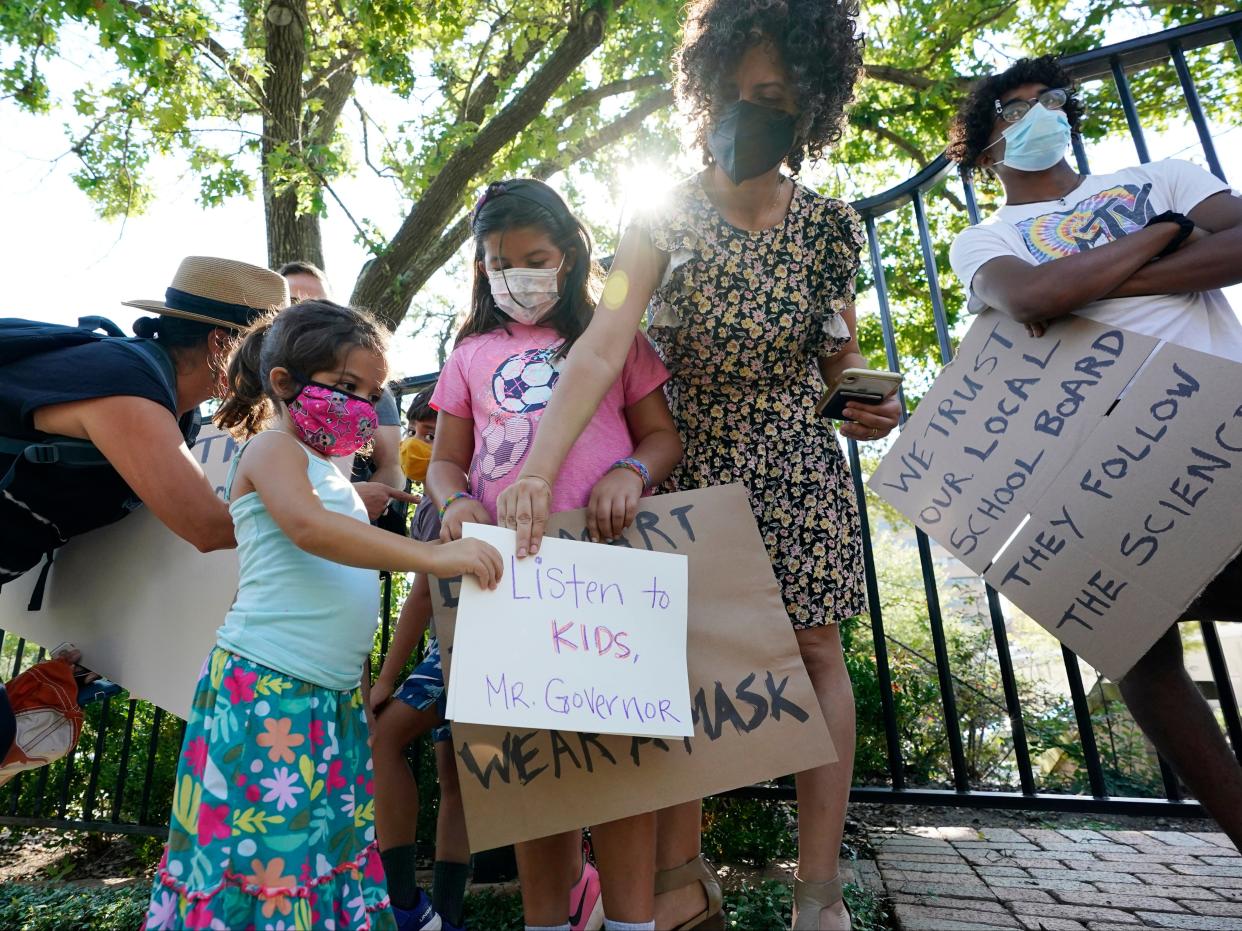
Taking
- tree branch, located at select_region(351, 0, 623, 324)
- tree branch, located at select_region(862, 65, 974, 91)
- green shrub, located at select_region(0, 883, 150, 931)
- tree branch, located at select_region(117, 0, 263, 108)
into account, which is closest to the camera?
green shrub, located at select_region(0, 883, 150, 931)

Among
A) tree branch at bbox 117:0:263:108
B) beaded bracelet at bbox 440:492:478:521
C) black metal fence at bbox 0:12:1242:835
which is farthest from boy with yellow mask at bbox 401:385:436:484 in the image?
tree branch at bbox 117:0:263:108

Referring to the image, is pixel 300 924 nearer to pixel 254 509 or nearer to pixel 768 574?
pixel 254 509

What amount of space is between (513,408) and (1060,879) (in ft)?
7.35

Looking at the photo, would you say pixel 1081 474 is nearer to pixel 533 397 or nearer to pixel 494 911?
pixel 533 397

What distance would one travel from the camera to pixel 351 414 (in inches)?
70.8

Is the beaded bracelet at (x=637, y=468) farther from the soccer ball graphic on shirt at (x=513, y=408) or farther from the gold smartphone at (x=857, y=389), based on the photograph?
the gold smartphone at (x=857, y=389)

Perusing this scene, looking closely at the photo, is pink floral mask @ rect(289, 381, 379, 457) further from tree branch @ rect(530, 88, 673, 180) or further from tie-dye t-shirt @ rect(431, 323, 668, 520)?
tree branch @ rect(530, 88, 673, 180)

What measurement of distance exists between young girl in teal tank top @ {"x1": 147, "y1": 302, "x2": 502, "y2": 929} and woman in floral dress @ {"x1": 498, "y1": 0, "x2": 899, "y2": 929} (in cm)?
60

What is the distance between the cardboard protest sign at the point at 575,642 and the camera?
140cm

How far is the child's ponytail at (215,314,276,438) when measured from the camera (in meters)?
1.98

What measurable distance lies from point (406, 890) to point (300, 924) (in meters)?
0.66

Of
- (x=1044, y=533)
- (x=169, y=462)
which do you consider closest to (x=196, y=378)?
(x=169, y=462)

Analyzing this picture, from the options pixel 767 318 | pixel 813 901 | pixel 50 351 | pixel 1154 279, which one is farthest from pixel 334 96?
pixel 813 901

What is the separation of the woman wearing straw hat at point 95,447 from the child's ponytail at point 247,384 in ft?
0.42
